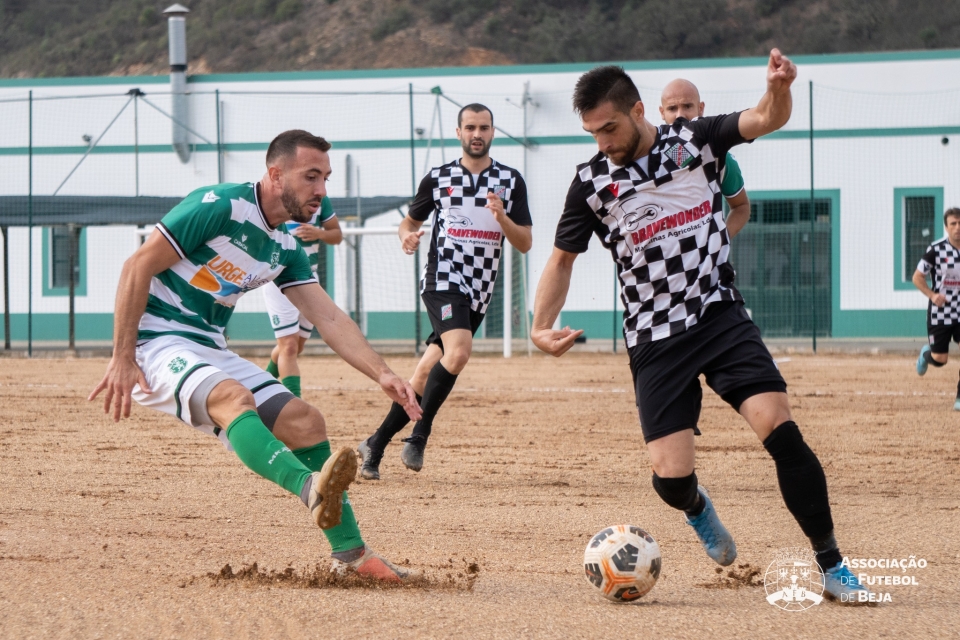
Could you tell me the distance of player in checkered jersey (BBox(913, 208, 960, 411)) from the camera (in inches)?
433

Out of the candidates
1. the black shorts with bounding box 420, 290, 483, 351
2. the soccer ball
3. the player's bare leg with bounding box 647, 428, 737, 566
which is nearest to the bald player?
the player's bare leg with bounding box 647, 428, 737, 566

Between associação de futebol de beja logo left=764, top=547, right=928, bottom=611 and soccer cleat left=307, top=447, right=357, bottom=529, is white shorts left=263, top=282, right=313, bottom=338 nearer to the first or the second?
associação de futebol de beja logo left=764, top=547, right=928, bottom=611

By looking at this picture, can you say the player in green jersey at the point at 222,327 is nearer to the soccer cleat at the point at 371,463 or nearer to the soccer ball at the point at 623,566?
the soccer ball at the point at 623,566

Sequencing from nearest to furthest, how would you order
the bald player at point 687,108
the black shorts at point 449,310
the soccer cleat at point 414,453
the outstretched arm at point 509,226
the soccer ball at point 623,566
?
the soccer ball at point 623,566, the bald player at point 687,108, the outstretched arm at point 509,226, the soccer cleat at point 414,453, the black shorts at point 449,310

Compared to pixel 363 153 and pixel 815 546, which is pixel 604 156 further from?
pixel 363 153

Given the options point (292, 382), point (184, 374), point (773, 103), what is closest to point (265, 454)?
point (184, 374)

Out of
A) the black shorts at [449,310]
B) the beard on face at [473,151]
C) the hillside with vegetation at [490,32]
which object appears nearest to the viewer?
the black shorts at [449,310]

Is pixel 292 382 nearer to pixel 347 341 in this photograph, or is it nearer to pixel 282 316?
pixel 282 316

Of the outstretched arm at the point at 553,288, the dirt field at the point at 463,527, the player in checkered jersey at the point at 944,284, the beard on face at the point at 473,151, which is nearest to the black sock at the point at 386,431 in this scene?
the dirt field at the point at 463,527

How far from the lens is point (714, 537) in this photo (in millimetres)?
4363

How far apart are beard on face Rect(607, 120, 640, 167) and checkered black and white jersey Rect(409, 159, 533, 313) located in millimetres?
2819

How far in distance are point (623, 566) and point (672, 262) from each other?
1121 millimetres

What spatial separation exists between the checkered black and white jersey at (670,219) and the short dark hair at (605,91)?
23 cm

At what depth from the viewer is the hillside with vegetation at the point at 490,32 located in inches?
1939
